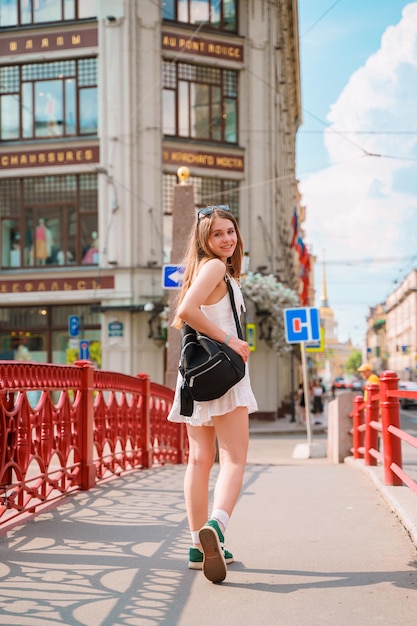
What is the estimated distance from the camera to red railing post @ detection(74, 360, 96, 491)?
8.04 meters

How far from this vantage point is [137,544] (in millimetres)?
5523

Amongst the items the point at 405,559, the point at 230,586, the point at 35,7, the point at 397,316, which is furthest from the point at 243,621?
the point at 397,316

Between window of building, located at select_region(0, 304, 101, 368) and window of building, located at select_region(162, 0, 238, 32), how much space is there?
1032 centimetres

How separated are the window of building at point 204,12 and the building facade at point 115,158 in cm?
5

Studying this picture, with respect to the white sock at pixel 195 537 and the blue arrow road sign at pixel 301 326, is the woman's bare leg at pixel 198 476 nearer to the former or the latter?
the white sock at pixel 195 537

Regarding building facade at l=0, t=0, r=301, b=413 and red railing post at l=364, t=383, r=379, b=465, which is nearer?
red railing post at l=364, t=383, r=379, b=465

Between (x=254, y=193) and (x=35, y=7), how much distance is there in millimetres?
9627

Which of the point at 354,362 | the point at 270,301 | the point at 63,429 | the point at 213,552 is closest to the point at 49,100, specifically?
the point at 270,301

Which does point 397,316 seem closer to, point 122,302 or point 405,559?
point 122,302

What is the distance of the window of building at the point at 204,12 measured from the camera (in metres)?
30.0

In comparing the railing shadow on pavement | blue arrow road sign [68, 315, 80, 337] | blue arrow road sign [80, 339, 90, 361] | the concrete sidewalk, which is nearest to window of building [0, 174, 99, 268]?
blue arrow road sign [68, 315, 80, 337]

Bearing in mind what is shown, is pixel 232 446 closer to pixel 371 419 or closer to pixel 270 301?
pixel 371 419

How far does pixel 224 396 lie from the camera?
4672 mm

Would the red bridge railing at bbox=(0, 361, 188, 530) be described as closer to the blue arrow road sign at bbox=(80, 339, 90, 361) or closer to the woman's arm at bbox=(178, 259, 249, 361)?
the woman's arm at bbox=(178, 259, 249, 361)
